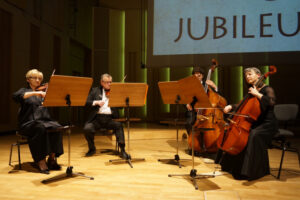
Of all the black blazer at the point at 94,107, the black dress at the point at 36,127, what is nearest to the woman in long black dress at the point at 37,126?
the black dress at the point at 36,127

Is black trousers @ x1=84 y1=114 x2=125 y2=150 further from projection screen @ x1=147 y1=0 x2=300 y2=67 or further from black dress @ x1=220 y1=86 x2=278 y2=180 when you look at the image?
projection screen @ x1=147 y1=0 x2=300 y2=67

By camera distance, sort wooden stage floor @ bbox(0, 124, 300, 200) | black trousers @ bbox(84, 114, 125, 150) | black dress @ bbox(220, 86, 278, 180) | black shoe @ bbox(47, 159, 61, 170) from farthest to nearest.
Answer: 1. black trousers @ bbox(84, 114, 125, 150)
2. black shoe @ bbox(47, 159, 61, 170)
3. black dress @ bbox(220, 86, 278, 180)
4. wooden stage floor @ bbox(0, 124, 300, 200)

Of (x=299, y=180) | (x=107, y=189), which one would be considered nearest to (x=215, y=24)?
(x=299, y=180)

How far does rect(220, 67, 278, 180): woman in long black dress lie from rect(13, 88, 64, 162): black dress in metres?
1.91

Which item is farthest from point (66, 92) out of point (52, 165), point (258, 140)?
point (258, 140)

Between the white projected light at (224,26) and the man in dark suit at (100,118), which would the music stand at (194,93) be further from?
the white projected light at (224,26)

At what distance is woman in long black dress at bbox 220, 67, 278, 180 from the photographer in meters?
2.48

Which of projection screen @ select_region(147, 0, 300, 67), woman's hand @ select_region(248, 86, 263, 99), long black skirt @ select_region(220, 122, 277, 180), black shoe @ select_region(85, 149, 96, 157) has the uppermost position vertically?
projection screen @ select_region(147, 0, 300, 67)

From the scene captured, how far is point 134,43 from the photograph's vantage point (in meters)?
8.35

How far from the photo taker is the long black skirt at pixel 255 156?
2492 millimetres

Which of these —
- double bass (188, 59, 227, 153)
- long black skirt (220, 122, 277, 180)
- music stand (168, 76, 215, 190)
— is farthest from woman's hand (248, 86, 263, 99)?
double bass (188, 59, 227, 153)

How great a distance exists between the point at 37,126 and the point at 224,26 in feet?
11.5

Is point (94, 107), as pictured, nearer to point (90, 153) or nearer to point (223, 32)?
point (90, 153)

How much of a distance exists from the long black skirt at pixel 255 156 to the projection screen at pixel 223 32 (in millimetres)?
2306
